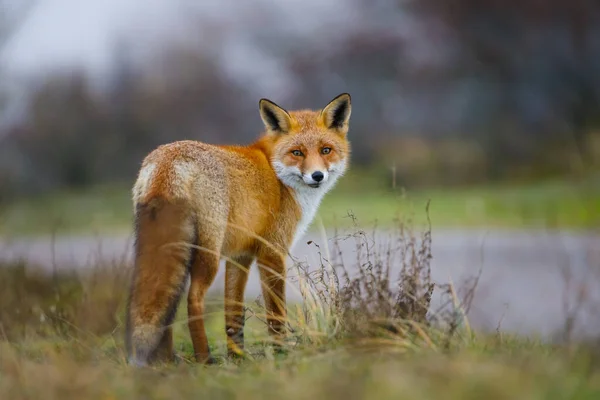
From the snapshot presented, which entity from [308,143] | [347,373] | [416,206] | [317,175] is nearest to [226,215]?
[317,175]

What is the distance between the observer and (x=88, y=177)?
21594mm

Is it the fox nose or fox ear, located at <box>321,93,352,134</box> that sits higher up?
fox ear, located at <box>321,93,352,134</box>

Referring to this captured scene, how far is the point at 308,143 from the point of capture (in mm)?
5727

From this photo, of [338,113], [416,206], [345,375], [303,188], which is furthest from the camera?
[416,206]

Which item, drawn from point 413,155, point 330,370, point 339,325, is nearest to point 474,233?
point 413,155

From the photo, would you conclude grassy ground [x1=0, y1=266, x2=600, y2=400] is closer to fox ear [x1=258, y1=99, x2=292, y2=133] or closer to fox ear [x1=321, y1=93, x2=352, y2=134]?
fox ear [x1=258, y1=99, x2=292, y2=133]

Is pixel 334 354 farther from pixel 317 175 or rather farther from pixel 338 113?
pixel 338 113

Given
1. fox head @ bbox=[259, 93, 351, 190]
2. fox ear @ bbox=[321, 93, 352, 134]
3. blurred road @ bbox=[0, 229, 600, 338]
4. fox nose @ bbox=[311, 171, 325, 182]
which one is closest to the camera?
fox nose @ bbox=[311, 171, 325, 182]

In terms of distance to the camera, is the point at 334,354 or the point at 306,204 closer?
the point at 334,354

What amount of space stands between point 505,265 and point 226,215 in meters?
7.71

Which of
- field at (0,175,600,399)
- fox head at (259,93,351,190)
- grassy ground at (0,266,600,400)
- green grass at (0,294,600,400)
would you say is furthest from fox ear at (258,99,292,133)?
green grass at (0,294,600,400)

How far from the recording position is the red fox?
453 centimetres

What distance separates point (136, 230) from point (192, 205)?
1.36 ft

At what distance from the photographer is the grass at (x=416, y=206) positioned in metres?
14.7
